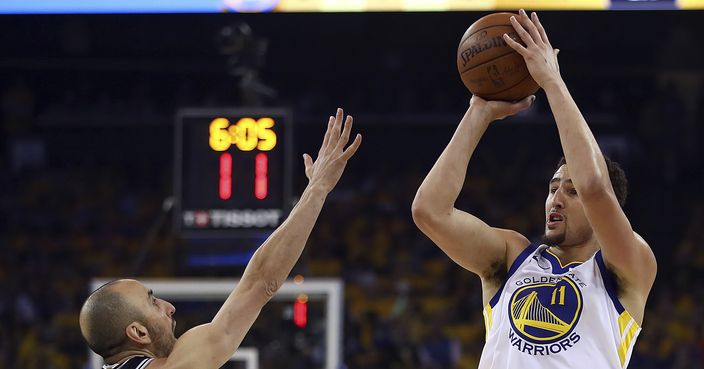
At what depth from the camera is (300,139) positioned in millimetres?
15375

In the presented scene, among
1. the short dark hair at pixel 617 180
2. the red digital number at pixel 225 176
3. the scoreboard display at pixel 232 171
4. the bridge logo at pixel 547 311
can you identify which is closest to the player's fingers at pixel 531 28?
the short dark hair at pixel 617 180

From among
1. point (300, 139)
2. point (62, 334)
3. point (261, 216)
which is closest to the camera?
point (261, 216)

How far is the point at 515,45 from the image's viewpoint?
11.3 feet

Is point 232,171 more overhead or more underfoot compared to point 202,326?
more overhead

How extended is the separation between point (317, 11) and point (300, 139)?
277 inches

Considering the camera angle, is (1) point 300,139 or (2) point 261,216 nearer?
(2) point 261,216

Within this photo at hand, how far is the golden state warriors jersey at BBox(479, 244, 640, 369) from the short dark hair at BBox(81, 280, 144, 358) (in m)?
1.09

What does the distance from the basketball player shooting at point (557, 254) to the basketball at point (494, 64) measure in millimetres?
38

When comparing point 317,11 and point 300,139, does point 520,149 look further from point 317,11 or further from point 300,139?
point 317,11

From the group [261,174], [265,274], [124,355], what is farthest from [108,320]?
[261,174]

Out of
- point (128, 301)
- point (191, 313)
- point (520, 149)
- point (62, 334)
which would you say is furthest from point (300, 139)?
point (128, 301)

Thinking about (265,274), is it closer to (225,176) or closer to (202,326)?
(202,326)

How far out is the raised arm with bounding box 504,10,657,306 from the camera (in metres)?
3.23

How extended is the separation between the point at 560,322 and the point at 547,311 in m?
0.05
